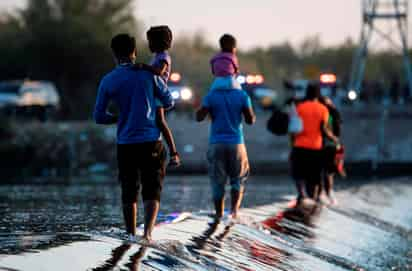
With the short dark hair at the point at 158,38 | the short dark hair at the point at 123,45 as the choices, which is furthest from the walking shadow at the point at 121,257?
the short dark hair at the point at 158,38

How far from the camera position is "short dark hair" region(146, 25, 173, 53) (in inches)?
376

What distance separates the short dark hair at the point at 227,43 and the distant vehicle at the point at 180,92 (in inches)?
1046

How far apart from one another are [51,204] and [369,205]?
19.1 ft

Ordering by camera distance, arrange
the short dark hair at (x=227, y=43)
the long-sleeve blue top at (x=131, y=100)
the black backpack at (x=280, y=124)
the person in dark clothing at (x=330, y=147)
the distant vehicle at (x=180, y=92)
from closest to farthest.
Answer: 1. the long-sleeve blue top at (x=131, y=100)
2. the short dark hair at (x=227, y=43)
3. the black backpack at (x=280, y=124)
4. the person in dark clothing at (x=330, y=147)
5. the distant vehicle at (x=180, y=92)

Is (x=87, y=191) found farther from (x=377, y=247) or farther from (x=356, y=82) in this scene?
(x=356, y=82)

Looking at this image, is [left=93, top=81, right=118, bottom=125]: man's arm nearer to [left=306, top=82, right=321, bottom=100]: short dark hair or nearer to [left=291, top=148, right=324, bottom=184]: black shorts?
[left=306, top=82, right=321, bottom=100]: short dark hair

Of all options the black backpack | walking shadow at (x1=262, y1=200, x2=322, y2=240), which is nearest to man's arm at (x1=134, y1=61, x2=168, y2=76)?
walking shadow at (x1=262, y1=200, x2=322, y2=240)

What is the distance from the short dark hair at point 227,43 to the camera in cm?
1206

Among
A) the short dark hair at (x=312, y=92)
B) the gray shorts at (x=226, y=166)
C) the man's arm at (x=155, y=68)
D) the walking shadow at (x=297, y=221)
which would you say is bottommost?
the walking shadow at (x=297, y=221)

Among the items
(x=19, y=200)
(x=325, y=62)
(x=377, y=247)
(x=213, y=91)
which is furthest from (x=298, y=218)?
(x=325, y=62)

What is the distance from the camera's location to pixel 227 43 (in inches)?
475

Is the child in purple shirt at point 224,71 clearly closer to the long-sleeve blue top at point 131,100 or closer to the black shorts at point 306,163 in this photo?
the long-sleeve blue top at point 131,100

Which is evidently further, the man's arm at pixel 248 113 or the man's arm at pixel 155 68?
the man's arm at pixel 248 113

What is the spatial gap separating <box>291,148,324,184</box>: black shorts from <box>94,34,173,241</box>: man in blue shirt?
23.4 feet
